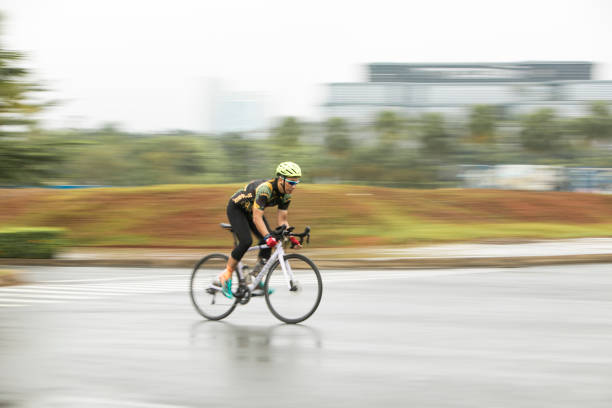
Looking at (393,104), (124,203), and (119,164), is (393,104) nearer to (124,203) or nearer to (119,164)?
(119,164)

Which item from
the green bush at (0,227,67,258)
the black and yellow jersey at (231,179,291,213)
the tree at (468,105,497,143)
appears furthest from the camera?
the tree at (468,105,497,143)

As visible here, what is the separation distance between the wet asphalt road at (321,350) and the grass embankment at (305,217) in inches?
416

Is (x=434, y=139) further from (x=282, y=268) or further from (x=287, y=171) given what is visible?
(x=287, y=171)

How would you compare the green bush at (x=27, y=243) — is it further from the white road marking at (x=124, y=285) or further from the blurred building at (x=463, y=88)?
the blurred building at (x=463, y=88)

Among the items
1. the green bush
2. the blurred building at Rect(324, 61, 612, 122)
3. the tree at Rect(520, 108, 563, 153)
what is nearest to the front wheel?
the green bush

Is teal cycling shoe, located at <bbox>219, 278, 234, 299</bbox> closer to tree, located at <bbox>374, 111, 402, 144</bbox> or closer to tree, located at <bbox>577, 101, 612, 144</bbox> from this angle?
tree, located at <bbox>374, 111, 402, 144</bbox>

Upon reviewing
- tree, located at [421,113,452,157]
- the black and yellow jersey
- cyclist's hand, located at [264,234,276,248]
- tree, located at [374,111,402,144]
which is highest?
tree, located at [374,111,402,144]

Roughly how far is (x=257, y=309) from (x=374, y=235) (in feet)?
42.7

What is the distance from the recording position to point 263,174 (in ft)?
151

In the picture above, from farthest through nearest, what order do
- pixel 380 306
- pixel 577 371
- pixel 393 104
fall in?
1. pixel 393 104
2. pixel 380 306
3. pixel 577 371

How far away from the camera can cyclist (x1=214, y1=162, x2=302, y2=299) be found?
7.58 metres

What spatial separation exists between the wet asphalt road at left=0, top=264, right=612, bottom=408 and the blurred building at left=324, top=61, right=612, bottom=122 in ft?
411

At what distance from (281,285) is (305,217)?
1467cm

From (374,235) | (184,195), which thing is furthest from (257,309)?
(184,195)
